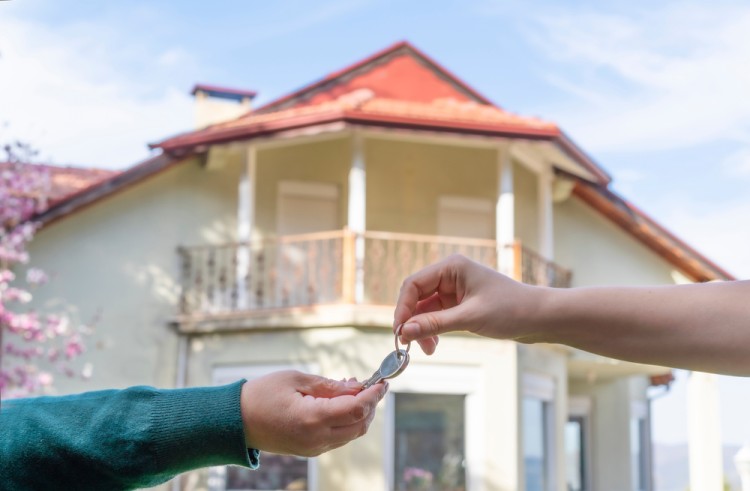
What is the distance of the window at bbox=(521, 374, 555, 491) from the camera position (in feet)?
43.5

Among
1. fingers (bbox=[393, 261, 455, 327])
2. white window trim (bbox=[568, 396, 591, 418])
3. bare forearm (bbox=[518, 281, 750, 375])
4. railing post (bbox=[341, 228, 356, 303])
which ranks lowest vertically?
bare forearm (bbox=[518, 281, 750, 375])

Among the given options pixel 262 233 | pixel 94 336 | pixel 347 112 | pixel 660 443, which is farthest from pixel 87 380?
pixel 660 443

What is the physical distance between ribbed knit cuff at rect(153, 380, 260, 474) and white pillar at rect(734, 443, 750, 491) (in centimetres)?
948

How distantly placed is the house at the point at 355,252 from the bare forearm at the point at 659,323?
1002 centimetres

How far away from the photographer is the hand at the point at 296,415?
6.18 ft

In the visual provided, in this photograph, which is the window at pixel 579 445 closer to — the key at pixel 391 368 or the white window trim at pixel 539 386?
the white window trim at pixel 539 386

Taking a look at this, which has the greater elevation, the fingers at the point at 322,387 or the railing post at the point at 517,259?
the railing post at the point at 517,259

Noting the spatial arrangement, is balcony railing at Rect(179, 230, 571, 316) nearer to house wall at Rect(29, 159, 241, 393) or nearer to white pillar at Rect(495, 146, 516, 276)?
white pillar at Rect(495, 146, 516, 276)

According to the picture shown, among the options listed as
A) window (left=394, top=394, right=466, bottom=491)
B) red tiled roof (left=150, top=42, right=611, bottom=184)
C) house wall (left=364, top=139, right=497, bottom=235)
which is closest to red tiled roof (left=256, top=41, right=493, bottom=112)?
red tiled roof (left=150, top=42, right=611, bottom=184)

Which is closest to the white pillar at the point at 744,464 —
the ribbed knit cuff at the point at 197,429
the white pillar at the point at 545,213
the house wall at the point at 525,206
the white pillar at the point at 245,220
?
the white pillar at the point at 545,213

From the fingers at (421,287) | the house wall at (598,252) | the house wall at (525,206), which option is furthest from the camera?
the house wall at (598,252)

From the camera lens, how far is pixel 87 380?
505 inches

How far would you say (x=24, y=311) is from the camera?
12.7 meters

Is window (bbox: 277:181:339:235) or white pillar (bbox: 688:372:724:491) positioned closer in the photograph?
window (bbox: 277:181:339:235)
